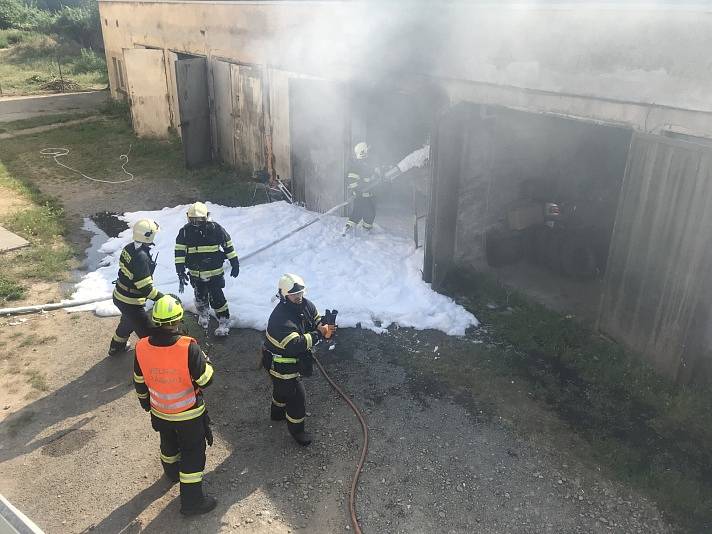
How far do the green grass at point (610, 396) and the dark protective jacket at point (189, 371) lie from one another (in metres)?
2.77

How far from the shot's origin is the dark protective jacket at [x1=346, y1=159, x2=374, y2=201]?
9062 millimetres

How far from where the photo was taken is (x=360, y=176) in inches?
356

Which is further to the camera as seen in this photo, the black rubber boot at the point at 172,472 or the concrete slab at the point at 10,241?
the concrete slab at the point at 10,241

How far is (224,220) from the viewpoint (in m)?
9.98

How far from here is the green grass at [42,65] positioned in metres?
24.6

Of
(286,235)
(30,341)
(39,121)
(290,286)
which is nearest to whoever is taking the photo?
(290,286)

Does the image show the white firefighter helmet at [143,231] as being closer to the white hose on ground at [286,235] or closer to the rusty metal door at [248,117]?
the white hose on ground at [286,235]

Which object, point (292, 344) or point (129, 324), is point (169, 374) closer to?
point (292, 344)

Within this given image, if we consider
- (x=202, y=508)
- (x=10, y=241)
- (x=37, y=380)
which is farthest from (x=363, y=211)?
(x=202, y=508)

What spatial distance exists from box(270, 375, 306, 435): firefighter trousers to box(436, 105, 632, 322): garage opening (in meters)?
3.57

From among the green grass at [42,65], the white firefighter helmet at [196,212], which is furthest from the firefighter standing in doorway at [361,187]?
the green grass at [42,65]

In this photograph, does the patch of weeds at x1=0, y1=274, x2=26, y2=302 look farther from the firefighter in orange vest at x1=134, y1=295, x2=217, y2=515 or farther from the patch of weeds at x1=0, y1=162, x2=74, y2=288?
the firefighter in orange vest at x1=134, y1=295, x2=217, y2=515

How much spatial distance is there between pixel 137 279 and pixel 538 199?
5893 mm

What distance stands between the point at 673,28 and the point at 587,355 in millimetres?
3319
